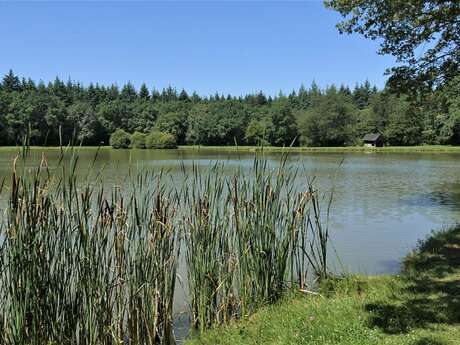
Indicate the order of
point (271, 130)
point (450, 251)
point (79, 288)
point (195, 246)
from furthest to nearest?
1. point (271, 130)
2. point (450, 251)
3. point (195, 246)
4. point (79, 288)

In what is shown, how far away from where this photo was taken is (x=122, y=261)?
16.5ft

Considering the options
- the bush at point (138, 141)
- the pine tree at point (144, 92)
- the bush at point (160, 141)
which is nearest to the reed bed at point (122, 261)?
the bush at point (160, 141)

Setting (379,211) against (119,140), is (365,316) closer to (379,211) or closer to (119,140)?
(379,211)

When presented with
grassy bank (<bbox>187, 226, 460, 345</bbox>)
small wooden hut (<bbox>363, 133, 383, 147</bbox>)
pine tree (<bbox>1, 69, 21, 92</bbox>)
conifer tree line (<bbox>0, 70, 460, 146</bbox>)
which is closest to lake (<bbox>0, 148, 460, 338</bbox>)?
grassy bank (<bbox>187, 226, 460, 345</bbox>)

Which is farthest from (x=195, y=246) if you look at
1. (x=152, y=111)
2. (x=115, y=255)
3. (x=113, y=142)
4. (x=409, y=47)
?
(x=152, y=111)

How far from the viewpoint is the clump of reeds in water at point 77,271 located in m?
4.36

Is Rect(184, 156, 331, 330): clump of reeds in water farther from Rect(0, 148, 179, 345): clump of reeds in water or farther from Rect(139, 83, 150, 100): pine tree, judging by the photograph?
Rect(139, 83, 150, 100): pine tree

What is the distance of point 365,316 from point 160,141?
75.1m

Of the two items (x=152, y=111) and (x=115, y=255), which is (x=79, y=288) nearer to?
(x=115, y=255)

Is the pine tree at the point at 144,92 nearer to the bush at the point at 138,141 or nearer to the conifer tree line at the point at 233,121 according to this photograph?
the conifer tree line at the point at 233,121

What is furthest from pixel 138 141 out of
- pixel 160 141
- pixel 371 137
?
pixel 371 137

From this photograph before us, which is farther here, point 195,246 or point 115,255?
point 195,246

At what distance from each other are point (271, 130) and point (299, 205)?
78934 millimetres

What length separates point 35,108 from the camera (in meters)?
78.9
